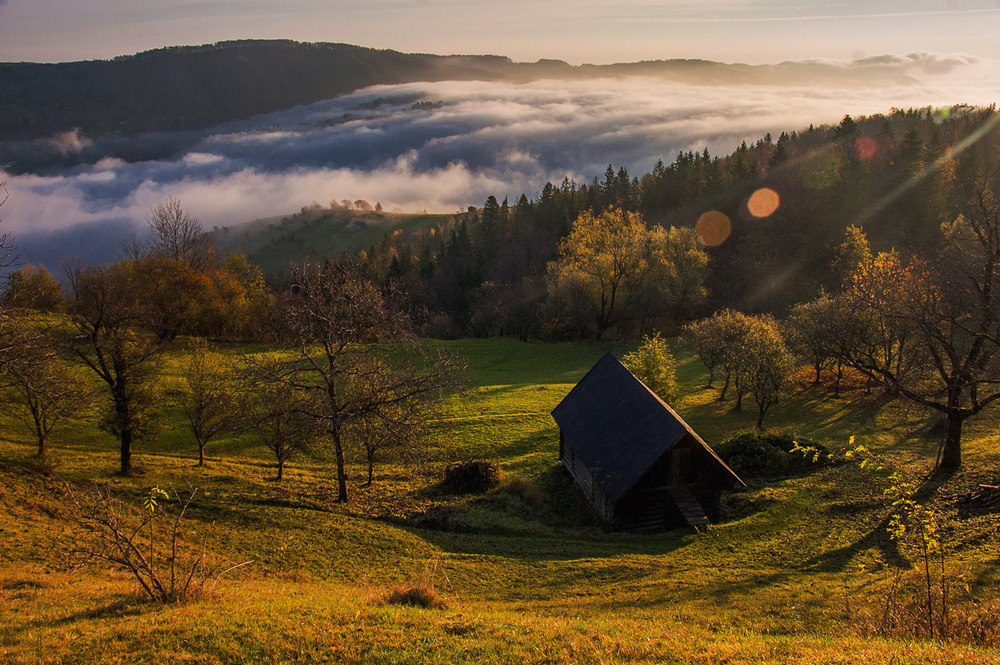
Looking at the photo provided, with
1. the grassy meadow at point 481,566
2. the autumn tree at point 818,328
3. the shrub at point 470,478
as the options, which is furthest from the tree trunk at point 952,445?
the shrub at point 470,478

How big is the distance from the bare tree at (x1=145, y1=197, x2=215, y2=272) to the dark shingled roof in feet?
221

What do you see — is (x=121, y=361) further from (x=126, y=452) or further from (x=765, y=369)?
(x=765, y=369)

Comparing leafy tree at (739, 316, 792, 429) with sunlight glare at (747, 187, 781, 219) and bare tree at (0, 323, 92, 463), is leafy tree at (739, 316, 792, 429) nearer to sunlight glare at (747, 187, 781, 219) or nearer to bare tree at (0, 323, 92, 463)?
bare tree at (0, 323, 92, 463)

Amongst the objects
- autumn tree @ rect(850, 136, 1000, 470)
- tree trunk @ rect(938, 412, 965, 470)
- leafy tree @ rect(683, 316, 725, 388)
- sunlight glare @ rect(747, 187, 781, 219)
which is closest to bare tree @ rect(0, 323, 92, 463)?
autumn tree @ rect(850, 136, 1000, 470)

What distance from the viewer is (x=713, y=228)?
335ft

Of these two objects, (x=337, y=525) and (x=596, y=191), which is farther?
(x=596, y=191)

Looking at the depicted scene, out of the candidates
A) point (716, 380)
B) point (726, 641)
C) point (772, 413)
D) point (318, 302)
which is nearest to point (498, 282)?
point (716, 380)

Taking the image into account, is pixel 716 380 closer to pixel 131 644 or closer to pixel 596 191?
pixel 131 644

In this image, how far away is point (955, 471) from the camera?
24203 mm

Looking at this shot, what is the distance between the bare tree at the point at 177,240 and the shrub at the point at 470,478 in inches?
2567

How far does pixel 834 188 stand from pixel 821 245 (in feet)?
41.2

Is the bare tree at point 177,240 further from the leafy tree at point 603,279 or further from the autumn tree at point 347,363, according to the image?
the autumn tree at point 347,363

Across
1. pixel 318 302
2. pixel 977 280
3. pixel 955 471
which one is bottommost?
pixel 955 471

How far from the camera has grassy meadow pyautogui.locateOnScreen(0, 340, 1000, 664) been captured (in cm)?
1059
